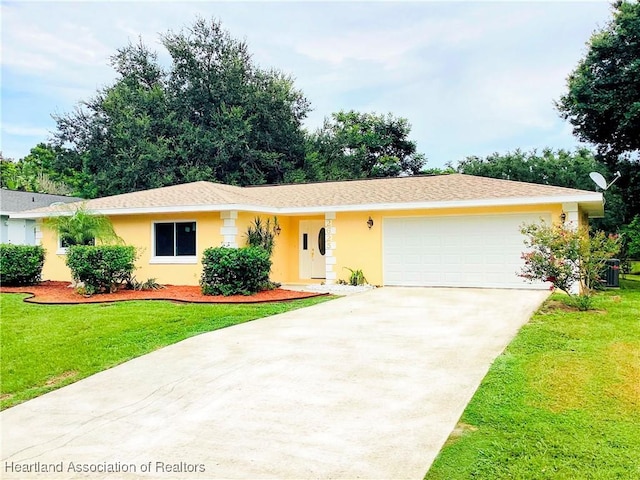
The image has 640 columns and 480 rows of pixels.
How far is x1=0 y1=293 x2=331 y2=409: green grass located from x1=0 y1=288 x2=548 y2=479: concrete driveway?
1.65 ft

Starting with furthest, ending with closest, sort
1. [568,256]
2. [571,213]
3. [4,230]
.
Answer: [4,230] → [571,213] → [568,256]

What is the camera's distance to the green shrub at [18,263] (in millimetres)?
14641

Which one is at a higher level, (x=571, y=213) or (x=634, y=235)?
(x=571, y=213)

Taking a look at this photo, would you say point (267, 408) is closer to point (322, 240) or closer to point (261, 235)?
point (261, 235)

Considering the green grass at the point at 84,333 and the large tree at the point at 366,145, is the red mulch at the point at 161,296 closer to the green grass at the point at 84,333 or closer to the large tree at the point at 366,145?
the green grass at the point at 84,333

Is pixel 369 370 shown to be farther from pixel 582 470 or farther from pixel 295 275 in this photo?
pixel 295 275

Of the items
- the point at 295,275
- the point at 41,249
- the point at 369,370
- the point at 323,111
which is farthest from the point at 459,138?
the point at 369,370

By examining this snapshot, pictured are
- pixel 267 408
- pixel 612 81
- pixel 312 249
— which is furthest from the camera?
pixel 612 81

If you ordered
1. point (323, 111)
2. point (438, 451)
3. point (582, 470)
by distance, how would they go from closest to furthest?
1. point (582, 470)
2. point (438, 451)
3. point (323, 111)

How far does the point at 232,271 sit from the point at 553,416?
29.7ft

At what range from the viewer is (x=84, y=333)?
8.20m

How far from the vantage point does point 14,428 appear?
455 cm

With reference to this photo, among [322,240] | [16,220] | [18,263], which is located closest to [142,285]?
[18,263]

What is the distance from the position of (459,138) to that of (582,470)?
30.4 m
